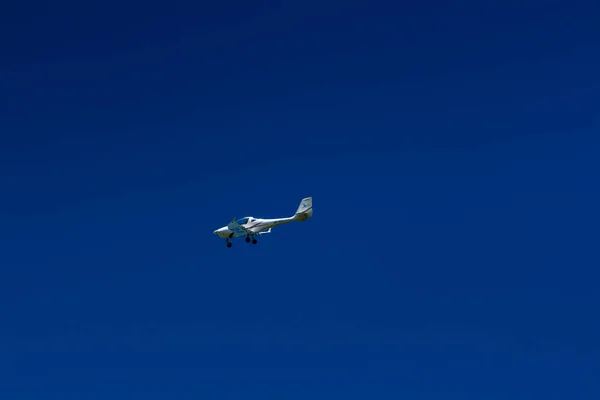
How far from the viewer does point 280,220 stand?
4665 inches

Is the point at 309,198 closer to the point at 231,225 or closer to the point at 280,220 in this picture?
the point at 280,220

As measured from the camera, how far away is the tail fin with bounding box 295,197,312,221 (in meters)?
117

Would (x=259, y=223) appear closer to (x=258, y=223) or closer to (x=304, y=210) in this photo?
(x=258, y=223)

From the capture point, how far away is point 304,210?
11700 centimetres

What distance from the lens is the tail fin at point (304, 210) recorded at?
117 m

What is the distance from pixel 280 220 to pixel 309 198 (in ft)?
20.5

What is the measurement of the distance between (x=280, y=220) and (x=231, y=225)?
824 centimetres

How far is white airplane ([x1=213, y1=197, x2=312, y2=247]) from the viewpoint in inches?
4606

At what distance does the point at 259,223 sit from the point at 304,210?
8.02 m

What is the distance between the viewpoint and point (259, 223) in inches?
4665

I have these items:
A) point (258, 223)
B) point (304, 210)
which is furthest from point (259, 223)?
point (304, 210)

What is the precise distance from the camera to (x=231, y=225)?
4633 inches

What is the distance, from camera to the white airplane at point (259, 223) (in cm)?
11700

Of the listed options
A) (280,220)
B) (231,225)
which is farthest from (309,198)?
(231,225)
